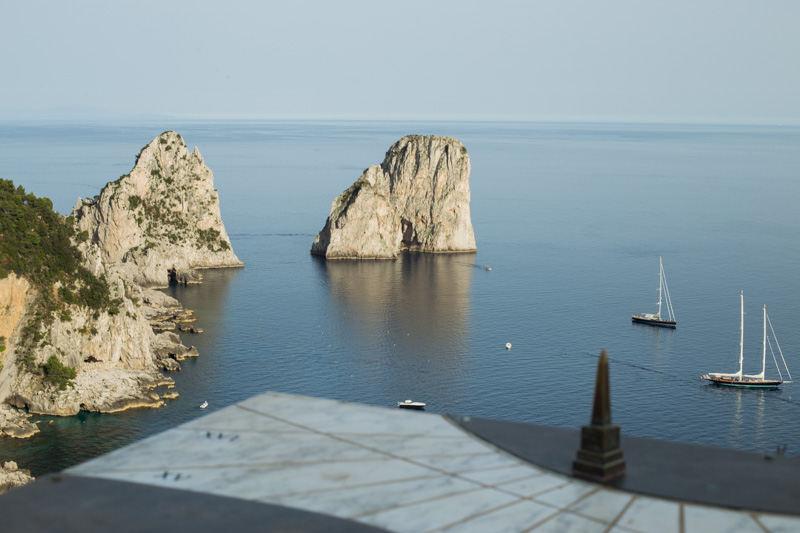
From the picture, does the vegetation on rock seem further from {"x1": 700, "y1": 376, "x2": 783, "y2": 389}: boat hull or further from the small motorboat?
{"x1": 700, "y1": 376, "x2": 783, "y2": 389}: boat hull

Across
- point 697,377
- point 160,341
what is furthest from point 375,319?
point 697,377

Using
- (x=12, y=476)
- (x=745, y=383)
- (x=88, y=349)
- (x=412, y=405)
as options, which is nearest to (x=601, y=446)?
(x=12, y=476)

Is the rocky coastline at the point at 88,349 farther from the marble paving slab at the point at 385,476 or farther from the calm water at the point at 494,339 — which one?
the marble paving slab at the point at 385,476

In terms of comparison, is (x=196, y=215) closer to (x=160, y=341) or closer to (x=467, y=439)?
(x=160, y=341)

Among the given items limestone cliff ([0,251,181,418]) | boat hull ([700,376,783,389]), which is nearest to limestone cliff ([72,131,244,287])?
limestone cliff ([0,251,181,418])

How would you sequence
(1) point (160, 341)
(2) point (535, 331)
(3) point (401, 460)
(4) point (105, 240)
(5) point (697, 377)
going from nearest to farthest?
(3) point (401, 460)
(5) point (697, 377)
(1) point (160, 341)
(2) point (535, 331)
(4) point (105, 240)
